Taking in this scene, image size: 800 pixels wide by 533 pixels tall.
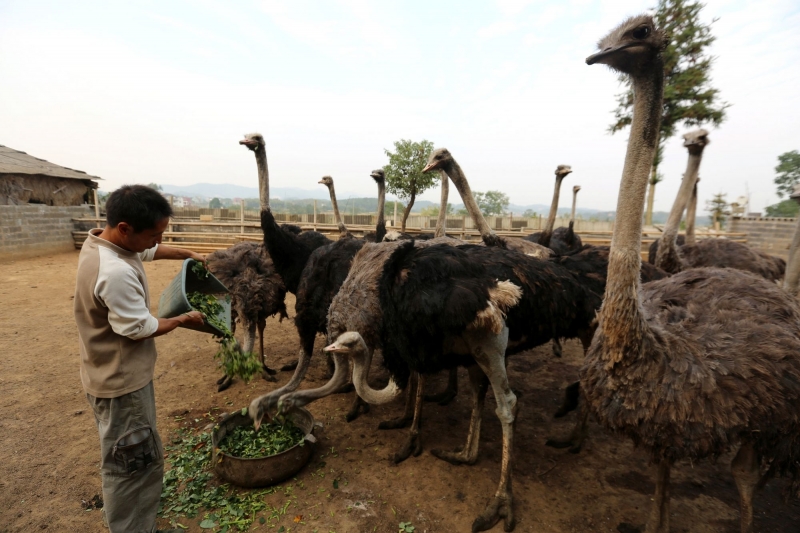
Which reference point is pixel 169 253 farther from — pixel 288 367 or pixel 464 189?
pixel 464 189

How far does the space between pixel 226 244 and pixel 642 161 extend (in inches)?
516

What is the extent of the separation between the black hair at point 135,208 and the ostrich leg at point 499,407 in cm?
188

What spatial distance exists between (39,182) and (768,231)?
2713 centimetres

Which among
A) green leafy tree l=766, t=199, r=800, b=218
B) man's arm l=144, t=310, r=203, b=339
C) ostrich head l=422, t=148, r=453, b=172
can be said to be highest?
green leafy tree l=766, t=199, r=800, b=218

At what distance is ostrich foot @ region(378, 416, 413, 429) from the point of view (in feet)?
12.0

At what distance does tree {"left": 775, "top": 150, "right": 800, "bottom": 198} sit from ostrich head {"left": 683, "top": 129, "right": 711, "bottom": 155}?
3994 cm

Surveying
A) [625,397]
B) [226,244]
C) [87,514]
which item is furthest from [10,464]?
[226,244]

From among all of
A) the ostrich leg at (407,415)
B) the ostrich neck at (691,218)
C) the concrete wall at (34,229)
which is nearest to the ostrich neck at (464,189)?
the ostrich leg at (407,415)

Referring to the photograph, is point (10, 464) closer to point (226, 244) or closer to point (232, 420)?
point (232, 420)

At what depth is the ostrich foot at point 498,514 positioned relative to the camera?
98.2 inches

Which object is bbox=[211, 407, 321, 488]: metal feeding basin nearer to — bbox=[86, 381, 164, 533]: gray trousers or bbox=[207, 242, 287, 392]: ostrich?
bbox=[86, 381, 164, 533]: gray trousers

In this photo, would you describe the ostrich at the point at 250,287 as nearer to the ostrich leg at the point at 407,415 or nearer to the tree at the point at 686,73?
the ostrich leg at the point at 407,415

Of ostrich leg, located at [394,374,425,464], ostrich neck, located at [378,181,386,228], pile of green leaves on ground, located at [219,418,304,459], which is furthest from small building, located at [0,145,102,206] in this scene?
ostrich leg, located at [394,374,425,464]

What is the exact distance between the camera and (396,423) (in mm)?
3670
